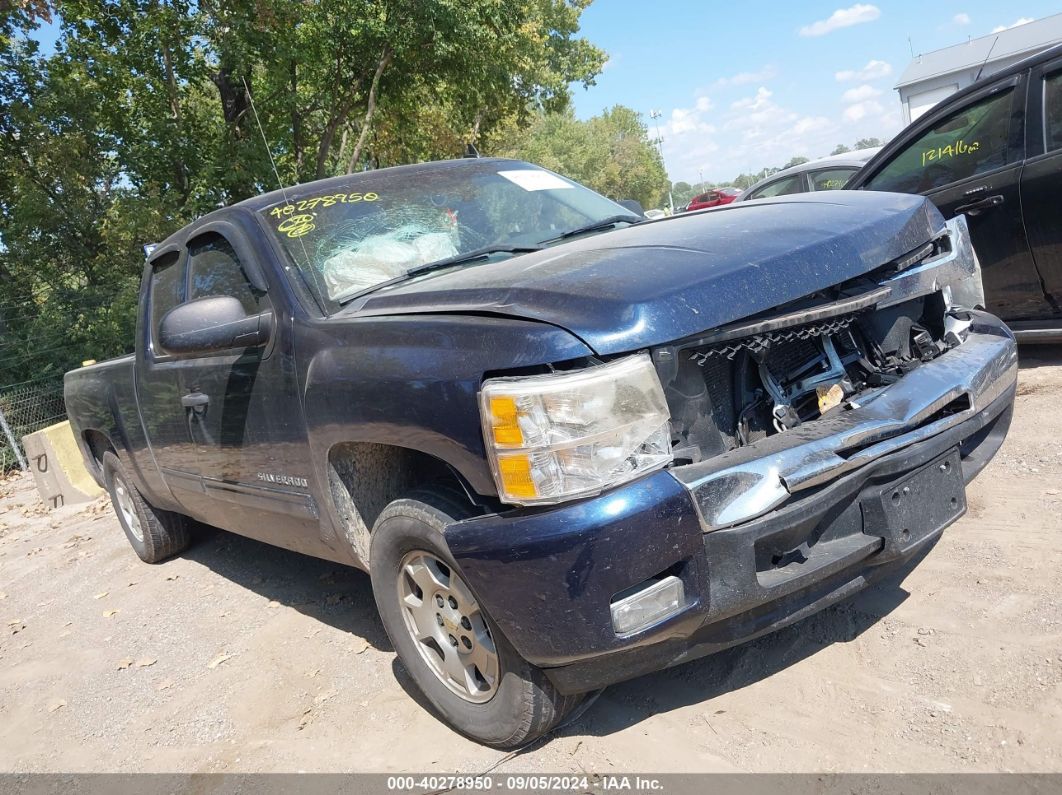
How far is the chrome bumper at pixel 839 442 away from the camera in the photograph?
2072 millimetres

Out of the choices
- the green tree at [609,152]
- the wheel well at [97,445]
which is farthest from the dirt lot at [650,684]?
the green tree at [609,152]

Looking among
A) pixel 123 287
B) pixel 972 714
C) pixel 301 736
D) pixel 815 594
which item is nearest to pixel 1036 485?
pixel 972 714

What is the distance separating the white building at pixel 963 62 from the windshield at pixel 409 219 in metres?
26.4

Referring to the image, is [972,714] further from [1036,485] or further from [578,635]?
[1036,485]

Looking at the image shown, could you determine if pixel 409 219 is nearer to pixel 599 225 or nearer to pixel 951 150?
pixel 599 225

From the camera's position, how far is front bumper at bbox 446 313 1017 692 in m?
2.03

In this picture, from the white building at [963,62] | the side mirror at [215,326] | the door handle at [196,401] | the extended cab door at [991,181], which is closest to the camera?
the side mirror at [215,326]

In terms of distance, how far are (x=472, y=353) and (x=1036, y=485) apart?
277 cm

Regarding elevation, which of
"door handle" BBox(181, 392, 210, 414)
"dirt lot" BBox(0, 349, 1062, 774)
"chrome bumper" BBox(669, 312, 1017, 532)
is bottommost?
"dirt lot" BBox(0, 349, 1062, 774)

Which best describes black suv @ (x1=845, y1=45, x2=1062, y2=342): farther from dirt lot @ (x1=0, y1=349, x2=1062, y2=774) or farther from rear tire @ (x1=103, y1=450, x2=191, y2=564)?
rear tire @ (x1=103, y1=450, x2=191, y2=564)

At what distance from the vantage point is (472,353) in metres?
2.18

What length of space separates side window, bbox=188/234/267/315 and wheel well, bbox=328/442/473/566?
76cm

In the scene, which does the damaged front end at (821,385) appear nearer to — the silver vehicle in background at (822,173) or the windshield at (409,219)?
the windshield at (409,219)

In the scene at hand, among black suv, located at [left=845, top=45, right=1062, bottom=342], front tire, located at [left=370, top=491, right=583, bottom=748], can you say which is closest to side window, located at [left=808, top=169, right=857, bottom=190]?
black suv, located at [left=845, top=45, right=1062, bottom=342]
